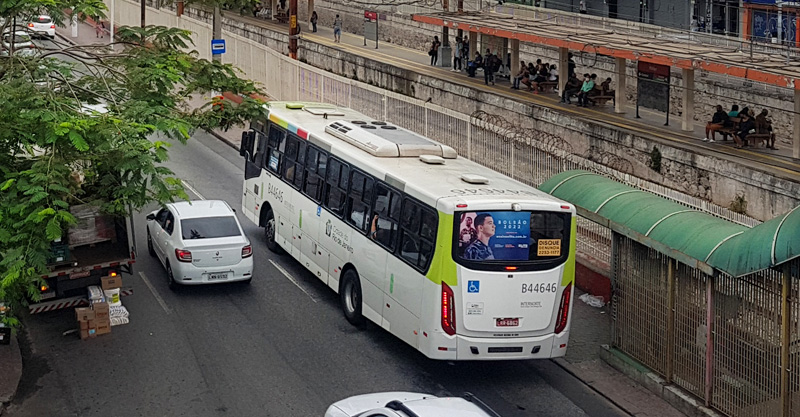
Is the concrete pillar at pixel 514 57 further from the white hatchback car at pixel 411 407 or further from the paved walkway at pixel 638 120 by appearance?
the white hatchback car at pixel 411 407

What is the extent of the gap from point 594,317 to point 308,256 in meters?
5.93

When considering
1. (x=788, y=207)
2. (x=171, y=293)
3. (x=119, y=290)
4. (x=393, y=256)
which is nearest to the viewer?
(x=393, y=256)

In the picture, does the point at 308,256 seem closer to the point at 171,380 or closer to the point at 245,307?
the point at 245,307

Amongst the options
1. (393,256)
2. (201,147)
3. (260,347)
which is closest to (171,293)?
(260,347)

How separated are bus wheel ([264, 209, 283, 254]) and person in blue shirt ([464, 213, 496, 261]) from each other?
8.74 meters

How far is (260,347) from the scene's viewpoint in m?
18.5

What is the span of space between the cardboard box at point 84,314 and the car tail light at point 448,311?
6.73 m

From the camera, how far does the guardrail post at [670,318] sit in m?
15.8

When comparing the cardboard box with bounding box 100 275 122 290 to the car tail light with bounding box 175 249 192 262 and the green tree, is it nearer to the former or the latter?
the car tail light with bounding box 175 249 192 262

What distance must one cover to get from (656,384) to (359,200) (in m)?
6.25

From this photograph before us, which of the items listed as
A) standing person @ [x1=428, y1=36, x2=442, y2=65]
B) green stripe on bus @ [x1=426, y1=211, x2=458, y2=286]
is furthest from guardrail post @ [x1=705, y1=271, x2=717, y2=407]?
standing person @ [x1=428, y1=36, x2=442, y2=65]

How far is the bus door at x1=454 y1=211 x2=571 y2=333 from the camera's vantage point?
16125 millimetres

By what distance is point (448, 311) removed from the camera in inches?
640

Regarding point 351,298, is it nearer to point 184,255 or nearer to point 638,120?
point 184,255
